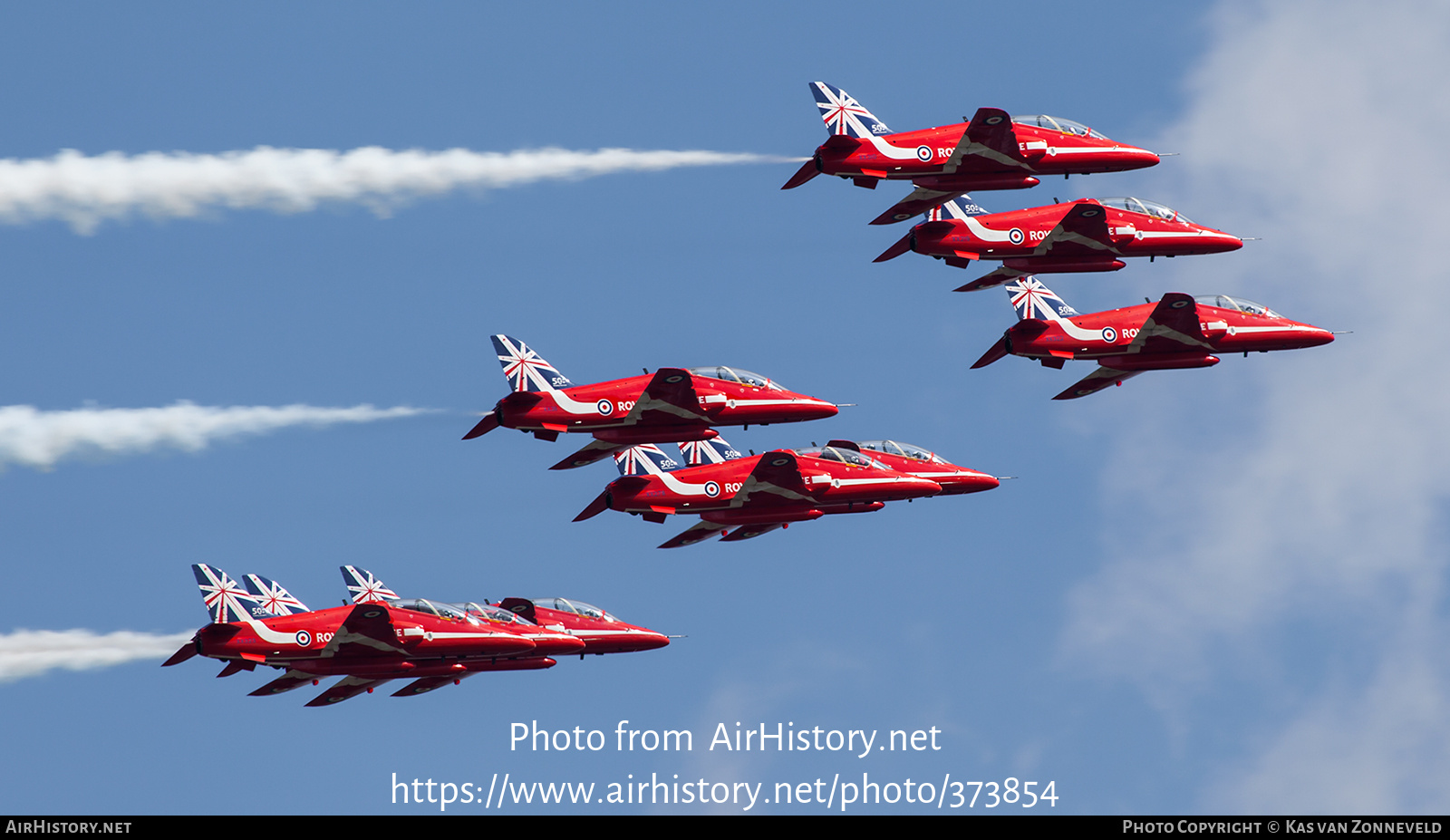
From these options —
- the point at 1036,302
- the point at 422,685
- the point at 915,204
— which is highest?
the point at 915,204

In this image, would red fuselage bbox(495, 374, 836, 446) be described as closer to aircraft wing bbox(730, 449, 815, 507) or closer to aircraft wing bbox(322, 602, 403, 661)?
aircraft wing bbox(730, 449, 815, 507)

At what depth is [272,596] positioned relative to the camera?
97.8 meters

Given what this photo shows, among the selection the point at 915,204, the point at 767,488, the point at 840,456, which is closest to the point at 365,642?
the point at 767,488

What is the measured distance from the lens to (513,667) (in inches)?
4001

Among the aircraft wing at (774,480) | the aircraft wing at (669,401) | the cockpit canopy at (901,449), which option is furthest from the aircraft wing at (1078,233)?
the aircraft wing at (669,401)

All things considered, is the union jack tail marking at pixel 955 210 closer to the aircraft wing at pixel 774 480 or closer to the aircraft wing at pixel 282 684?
the aircraft wing at pixel 774 480

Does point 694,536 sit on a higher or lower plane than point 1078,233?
lower

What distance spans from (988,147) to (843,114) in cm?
541

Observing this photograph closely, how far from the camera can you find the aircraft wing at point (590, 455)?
98.9 m

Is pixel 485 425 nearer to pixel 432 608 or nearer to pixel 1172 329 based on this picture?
pixel 432 608

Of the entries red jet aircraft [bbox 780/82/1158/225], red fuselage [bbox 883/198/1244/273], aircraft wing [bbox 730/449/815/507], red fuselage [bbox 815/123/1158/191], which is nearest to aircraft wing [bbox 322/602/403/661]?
aircraft wing [bbox 730/449/815/507]

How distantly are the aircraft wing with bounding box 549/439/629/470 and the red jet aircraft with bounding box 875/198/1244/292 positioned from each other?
12.3 metres

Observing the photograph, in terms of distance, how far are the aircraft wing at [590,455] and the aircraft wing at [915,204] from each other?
13260 millimetres
